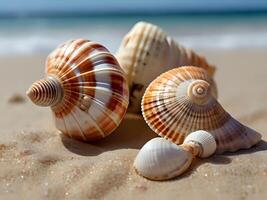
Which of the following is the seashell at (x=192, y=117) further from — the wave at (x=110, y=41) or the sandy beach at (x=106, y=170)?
the wave at (x=110, y=41)

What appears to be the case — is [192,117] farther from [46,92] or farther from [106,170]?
[46,92]

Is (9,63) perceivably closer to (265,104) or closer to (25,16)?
(265,104)

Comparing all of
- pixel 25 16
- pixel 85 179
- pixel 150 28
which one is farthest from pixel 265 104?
pixel 25 16

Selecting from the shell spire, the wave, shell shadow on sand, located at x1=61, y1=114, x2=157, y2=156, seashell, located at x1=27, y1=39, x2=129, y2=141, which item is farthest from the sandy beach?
the wave

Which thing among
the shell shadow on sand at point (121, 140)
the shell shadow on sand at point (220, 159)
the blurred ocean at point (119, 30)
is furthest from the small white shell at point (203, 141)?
the blurred ocean at point (119, 30)

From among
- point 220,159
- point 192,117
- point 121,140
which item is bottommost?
point 121,140

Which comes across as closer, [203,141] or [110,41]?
[203,141]

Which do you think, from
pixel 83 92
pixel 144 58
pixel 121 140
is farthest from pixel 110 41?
pixel 83 92
